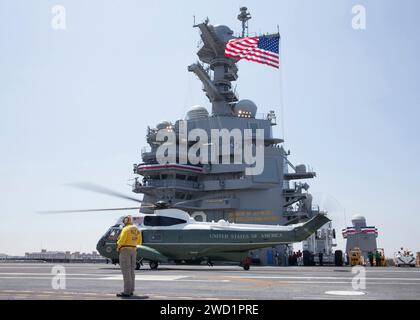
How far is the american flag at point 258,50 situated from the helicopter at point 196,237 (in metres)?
23.5

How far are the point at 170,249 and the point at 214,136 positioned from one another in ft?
96.6

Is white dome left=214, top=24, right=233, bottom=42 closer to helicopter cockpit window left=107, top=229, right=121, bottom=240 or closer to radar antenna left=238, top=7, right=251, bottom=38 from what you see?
radar antenna left=238, top=7, right=251, bottom=38

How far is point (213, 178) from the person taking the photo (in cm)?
5131

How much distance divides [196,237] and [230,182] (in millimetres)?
26659

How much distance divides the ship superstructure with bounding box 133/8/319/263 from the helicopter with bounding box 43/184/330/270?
22.6 meters

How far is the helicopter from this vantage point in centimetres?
2138

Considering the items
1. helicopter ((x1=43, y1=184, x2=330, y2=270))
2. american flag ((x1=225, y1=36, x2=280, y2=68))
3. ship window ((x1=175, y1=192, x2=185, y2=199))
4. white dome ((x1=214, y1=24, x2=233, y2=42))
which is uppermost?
white dome ((x1=214, y1=24, x2=233, y2=42))

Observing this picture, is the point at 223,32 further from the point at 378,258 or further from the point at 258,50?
the point at 378,258

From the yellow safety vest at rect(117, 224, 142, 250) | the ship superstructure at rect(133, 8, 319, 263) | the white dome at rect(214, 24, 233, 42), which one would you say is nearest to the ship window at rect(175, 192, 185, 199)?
the ship superstructure at rect(133, 8, 319, 263)

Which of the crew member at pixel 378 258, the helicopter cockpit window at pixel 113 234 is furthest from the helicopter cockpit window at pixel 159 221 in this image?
the crew member at pixel 378 258

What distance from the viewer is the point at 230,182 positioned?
1922 inches

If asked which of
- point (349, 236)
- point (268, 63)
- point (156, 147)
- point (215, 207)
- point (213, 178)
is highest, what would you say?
point (268, 63)
